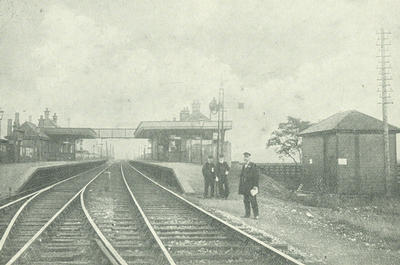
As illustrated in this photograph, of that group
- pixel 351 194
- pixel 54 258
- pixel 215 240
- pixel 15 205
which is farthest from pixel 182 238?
pixel 351 194

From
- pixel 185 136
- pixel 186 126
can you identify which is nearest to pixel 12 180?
pixel 186 126

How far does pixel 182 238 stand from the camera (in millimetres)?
8180

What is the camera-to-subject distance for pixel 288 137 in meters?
57.8

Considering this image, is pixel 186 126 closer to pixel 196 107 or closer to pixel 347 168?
pixel 347 168

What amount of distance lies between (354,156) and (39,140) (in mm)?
36048

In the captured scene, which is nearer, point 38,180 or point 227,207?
point 227,207

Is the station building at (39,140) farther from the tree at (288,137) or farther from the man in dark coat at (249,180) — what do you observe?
the man in dark coat at (249,180)

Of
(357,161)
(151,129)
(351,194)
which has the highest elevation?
(151,129)

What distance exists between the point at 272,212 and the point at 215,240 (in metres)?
5.70

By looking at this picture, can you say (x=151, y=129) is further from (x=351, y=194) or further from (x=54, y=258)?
(x=54, y=258)

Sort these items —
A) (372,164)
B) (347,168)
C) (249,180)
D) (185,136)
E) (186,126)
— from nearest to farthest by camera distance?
(249,180)
(347,168)
(372,164)
(186,126)
(185,136)

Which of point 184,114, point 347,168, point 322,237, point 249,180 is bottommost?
point 322,237

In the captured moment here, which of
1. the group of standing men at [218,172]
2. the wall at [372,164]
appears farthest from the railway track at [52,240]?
the wall at [372,164]

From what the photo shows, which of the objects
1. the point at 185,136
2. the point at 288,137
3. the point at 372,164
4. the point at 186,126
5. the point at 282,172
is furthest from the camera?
the point at 288,137
